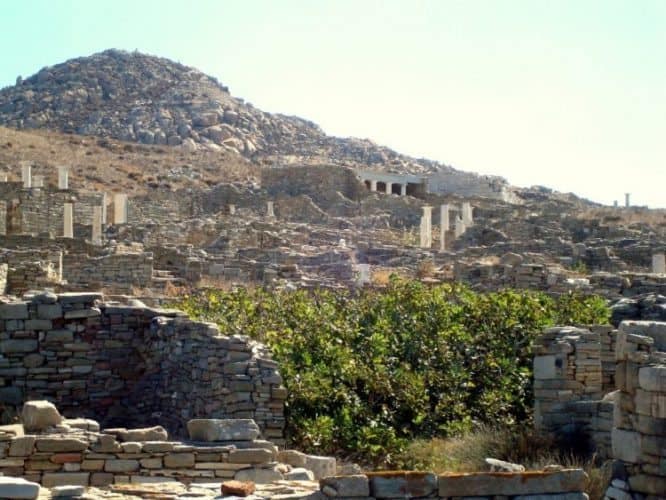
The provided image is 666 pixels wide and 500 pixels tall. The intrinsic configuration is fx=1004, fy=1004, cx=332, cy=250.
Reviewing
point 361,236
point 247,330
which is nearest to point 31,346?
point 247,330

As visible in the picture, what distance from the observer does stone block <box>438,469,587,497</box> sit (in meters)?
6.52

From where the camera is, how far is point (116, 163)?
6162 cm

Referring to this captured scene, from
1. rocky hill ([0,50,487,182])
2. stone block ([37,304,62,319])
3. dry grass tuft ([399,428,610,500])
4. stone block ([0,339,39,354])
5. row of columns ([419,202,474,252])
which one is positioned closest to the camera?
dry grass tuft ([399,428,610,500])

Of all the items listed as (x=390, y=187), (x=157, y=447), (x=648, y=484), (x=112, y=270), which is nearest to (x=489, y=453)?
(x=648, y=484)

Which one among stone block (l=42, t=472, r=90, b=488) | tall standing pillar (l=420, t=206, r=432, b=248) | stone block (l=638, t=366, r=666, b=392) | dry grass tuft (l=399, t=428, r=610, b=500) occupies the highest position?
tall standing pillar (l=420, t=206, r=432, b=248)

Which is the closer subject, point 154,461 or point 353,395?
point 154,461

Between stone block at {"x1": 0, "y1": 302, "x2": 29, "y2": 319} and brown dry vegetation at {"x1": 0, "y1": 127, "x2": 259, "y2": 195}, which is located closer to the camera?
stone block at {"x1": 0, "y1": 302, "x2": 29, "y2": 319}

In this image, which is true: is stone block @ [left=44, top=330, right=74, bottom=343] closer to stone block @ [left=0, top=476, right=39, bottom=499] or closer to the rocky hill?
stone block @ [left=0, top=476, right=39, bottom=499]

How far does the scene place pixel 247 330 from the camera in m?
13.5

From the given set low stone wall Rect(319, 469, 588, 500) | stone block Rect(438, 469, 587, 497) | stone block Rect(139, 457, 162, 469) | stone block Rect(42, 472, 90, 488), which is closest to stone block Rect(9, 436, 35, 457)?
stone block Rect(42, 472, 90, 488)

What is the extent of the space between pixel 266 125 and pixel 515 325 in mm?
76247

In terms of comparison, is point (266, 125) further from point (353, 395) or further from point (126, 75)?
point (353, 395)

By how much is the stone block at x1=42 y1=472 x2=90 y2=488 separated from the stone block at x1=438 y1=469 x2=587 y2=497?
3360 mm

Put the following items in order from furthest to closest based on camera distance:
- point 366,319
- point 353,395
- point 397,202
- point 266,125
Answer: point 266,125
point 397,202
point 366,319
point 353,395
